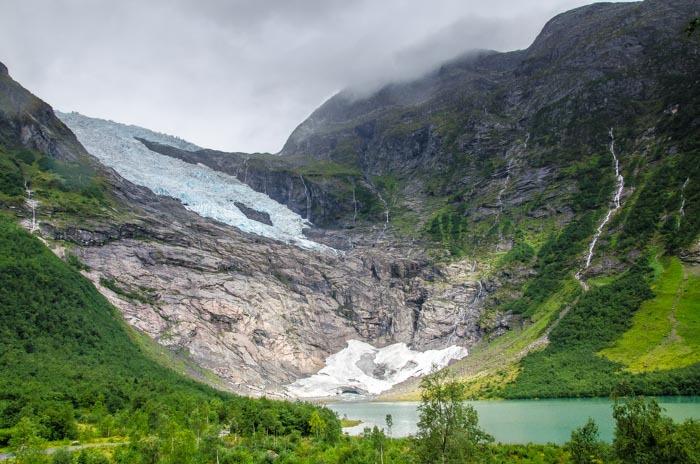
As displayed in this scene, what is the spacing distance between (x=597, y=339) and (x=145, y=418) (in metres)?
102

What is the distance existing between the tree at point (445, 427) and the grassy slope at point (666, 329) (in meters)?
88.0

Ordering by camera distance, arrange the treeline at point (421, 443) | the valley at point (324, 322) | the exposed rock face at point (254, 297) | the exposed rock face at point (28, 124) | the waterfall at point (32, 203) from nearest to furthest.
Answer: the treeline at point (421, 443)
the valley at point (324, 322)
the waterfall at point (32, 203)
the exposed rock face at point (254, 297)
the exposed rock face at point (28, 124)

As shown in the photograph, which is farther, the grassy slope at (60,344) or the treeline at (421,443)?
the grassy slope at (60,344)

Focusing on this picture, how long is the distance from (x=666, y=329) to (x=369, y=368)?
8123 cm

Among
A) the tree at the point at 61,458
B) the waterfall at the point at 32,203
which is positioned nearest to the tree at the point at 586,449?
the tree at the point at 61,458

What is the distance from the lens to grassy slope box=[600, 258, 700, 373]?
354 feet

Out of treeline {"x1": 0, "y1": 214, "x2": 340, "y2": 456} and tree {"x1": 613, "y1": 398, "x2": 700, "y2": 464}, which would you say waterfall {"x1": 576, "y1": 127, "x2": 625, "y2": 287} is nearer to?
treeline {"x1": 0, "y1": 214, "x2": 340, "y2": 456}

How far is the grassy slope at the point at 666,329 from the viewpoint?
108 metres

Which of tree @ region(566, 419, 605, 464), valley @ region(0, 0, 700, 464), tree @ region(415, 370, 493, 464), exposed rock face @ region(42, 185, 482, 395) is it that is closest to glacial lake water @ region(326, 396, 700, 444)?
valley @ region(0, 0, 700, 464)

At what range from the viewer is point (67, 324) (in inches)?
4099

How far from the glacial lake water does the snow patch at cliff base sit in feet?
99.6

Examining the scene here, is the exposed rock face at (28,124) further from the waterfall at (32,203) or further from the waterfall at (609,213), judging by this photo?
the waterfall at (609,213)

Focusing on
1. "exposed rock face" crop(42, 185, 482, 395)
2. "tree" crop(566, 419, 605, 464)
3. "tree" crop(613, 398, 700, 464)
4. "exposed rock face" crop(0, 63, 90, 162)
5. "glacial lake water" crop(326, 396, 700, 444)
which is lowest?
"glacial lake water" crop(326, 396, 700, 444)

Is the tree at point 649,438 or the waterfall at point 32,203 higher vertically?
the waterfall at point 32,203
